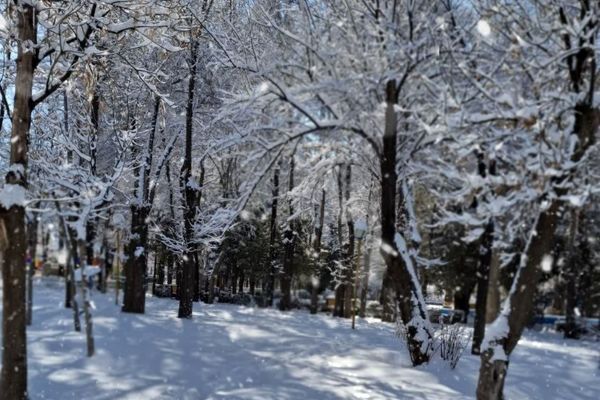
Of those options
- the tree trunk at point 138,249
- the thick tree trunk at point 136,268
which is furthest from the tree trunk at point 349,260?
the thick tree trunk at point 136,268

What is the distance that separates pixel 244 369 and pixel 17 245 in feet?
14.3

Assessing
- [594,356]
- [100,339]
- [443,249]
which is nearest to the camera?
[100,339]

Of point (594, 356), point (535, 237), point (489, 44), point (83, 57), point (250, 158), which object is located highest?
point (489, 44)

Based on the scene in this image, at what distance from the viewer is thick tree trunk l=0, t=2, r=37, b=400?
6.33 m

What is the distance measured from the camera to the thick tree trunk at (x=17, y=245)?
6.33m

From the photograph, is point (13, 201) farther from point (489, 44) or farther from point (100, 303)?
point (100, 303)

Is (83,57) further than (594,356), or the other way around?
(594,356)

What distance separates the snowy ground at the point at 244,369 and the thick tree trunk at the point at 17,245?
3.62 ft

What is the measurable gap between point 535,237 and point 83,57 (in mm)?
6213

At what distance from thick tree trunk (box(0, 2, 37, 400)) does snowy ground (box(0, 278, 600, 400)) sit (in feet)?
3.62

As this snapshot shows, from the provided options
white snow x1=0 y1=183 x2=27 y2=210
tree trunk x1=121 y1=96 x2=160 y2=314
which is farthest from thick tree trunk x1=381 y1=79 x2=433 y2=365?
tree trunk x1=121 y1=96 x2=160 y2=314

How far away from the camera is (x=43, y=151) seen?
1287 cm

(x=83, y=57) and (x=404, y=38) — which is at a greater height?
(x=404, y=38)

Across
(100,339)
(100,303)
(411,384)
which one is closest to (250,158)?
(411,384)
